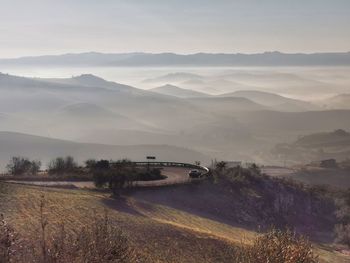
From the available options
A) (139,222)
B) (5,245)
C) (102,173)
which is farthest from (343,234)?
(5,245)

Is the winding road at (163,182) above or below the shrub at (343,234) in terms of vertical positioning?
above

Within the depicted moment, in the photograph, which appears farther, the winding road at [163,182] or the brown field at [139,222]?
the winding road at [163,182]

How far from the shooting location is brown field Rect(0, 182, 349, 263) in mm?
36156

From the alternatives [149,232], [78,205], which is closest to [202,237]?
[149,232]

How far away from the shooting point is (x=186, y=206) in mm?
63281

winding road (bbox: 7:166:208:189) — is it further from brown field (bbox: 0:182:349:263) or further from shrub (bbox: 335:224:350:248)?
shrub (bbox: 335:224:350:248)

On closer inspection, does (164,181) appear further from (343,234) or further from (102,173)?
(343,234)

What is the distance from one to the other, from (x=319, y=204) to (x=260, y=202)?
43.9 ft

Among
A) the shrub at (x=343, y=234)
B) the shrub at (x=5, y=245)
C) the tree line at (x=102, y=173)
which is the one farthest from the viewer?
the shrub at (x=343, y=234)

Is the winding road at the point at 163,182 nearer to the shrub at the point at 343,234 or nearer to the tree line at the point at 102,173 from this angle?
the tree line at the point at 102,173

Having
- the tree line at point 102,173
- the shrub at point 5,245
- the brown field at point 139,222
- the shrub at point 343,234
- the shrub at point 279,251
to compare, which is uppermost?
the tree line at point 102,173

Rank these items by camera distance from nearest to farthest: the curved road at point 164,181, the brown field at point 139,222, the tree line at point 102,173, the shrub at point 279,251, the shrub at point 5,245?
the shrub at point 5,245
the shrub at point 279,251
the brown field at point 139,222
the tree line at point 102,173
the curved road at point 164,181

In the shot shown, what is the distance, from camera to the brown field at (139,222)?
36.2m

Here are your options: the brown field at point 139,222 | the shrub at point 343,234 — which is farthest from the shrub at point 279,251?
the shrub at point 343,234
